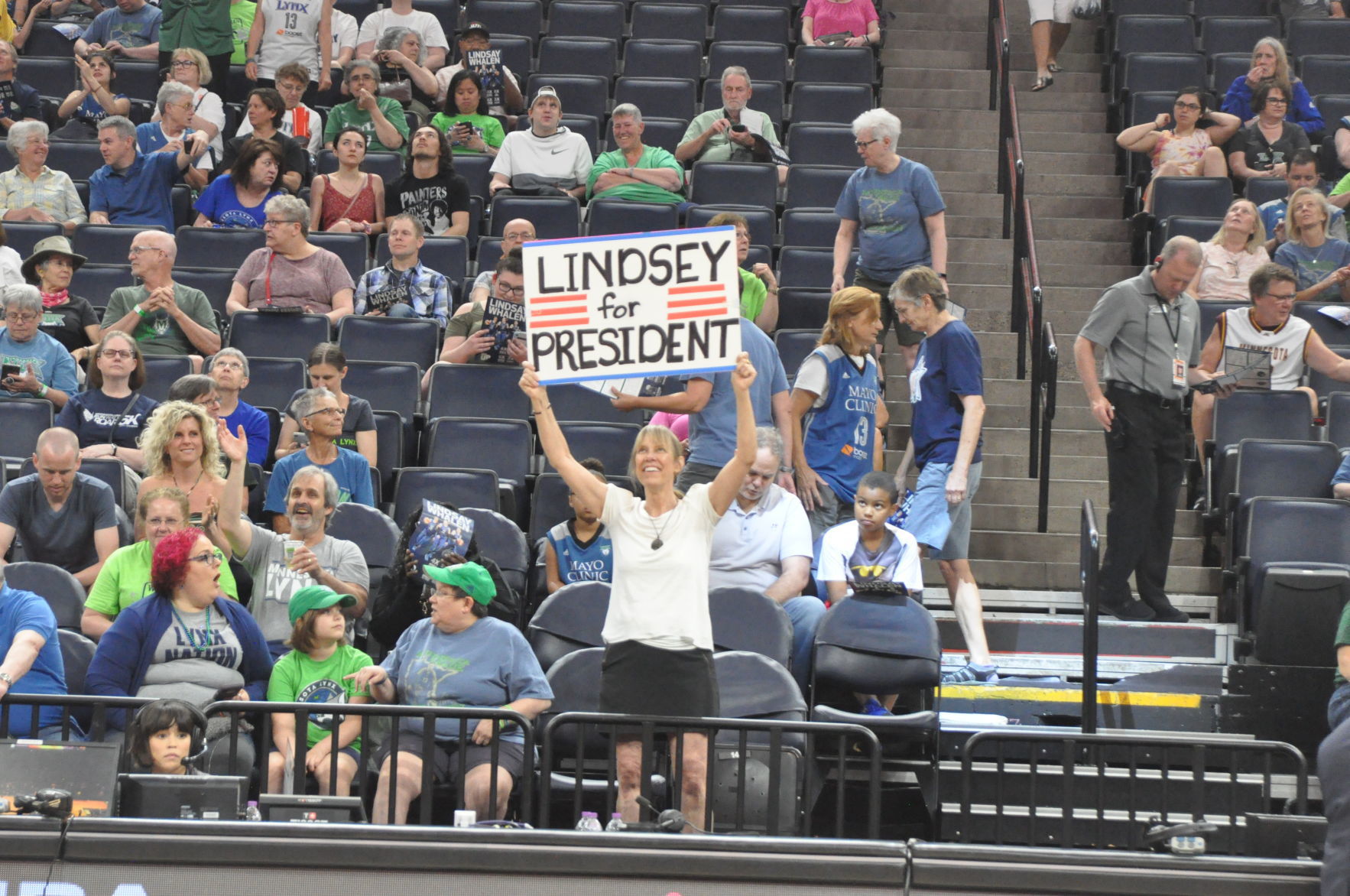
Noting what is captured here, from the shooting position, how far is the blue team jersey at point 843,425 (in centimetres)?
786

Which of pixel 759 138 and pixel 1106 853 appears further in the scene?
pixel 759 138

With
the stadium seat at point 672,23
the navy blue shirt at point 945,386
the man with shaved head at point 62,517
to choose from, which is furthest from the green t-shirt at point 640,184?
the man with shaved head at point 62,517

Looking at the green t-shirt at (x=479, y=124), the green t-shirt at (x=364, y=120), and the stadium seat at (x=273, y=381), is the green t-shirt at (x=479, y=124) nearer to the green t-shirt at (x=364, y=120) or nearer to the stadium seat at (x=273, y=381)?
the green t-shirt at (x=364, y=120)

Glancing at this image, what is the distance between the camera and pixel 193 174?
425 inches

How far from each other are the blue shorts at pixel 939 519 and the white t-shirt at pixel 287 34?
6.32 m

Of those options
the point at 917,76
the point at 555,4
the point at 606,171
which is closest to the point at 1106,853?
the point at 606,171

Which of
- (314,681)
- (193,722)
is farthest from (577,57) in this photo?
(193,722)

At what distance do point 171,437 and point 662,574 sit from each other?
2.65 metres

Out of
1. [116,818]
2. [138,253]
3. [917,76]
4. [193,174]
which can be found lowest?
[116,818]

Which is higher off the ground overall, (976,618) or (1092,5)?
(1092,5)

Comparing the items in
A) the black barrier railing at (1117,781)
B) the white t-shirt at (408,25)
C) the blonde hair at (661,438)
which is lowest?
the black barrier railing at (1117,781)

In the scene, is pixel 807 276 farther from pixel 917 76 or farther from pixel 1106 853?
pixel 1106 853

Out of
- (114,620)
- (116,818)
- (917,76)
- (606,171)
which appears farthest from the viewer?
(917,76)

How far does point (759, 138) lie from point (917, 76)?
1.96 m
